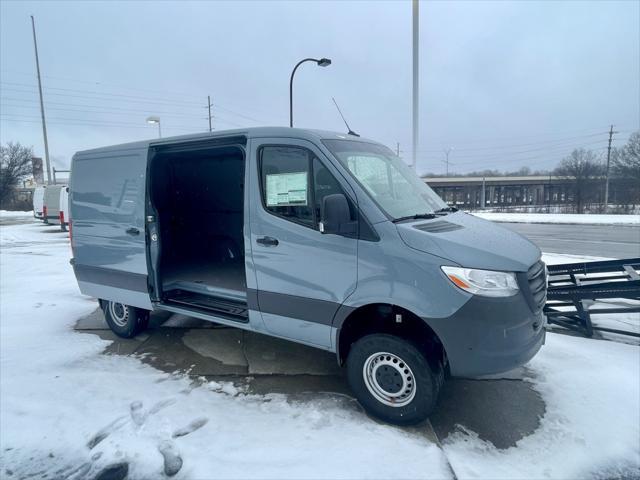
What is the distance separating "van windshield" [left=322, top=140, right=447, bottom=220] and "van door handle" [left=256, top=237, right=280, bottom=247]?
3.16ft

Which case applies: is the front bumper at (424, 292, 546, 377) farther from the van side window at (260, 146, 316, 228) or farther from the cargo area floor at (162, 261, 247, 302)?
the cargo area floor at (162, 261, 247, 302)

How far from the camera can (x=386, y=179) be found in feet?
12.4

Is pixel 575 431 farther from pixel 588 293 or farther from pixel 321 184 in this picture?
pixel 321 184

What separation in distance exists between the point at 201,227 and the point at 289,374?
12.2 feet

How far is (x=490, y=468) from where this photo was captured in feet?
9.11

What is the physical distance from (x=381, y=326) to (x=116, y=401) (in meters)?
2.60

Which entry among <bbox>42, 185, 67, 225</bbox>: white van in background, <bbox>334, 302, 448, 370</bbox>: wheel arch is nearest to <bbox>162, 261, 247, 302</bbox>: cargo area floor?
<bbox>334, 302, 448, 370</bbox>: wheel arch

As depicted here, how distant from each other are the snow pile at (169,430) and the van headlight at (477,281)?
50.0 inches

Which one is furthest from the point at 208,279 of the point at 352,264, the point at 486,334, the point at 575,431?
the point at 575,431

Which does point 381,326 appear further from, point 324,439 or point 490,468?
point 490,468

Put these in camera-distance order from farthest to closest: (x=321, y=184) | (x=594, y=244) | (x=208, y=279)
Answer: (x=594, y=244) → (x=208, y=279) → (x=321, y=184)

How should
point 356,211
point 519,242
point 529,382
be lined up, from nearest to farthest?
point 356,211, point 519,242, point 529,382

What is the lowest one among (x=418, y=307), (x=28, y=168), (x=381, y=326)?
(x=381, y=326)

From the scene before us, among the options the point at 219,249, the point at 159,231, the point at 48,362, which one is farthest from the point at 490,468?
the point at 219,249
